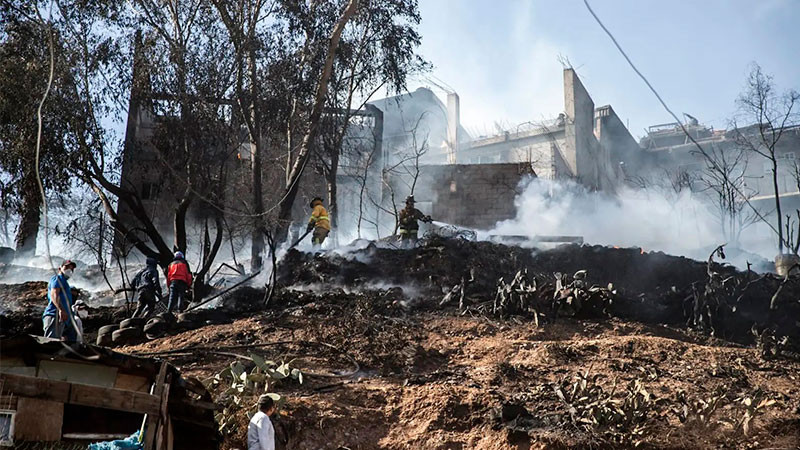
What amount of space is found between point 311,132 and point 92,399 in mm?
13703

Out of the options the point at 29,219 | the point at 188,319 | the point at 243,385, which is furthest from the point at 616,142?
the point at 243,385

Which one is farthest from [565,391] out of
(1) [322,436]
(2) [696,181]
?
(2) [696,181]

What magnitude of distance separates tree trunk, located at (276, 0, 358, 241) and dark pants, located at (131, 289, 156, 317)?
5.09 metres

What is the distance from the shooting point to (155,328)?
11867 millimetres

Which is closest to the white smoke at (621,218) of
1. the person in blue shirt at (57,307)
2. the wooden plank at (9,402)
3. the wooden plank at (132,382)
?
the person in blue shirt at (57,307)

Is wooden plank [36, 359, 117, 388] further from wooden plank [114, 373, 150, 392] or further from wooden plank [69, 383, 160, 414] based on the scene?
wooden plank [69, 383, 160, 414]

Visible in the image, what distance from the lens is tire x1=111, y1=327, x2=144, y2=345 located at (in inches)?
454

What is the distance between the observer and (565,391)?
876 centimetres

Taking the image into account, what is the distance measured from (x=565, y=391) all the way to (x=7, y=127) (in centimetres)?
1441

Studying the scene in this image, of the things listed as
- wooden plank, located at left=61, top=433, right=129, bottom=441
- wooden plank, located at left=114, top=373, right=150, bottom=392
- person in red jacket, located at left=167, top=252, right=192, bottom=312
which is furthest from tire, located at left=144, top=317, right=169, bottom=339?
wooden plank, located at left=61, top=433, right=129, bottom=441

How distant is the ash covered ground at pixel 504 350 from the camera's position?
8.14 meters

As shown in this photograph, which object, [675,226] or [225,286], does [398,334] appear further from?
[675,226]

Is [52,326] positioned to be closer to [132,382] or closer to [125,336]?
[125,336]

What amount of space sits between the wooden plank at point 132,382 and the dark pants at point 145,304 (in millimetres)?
6681
